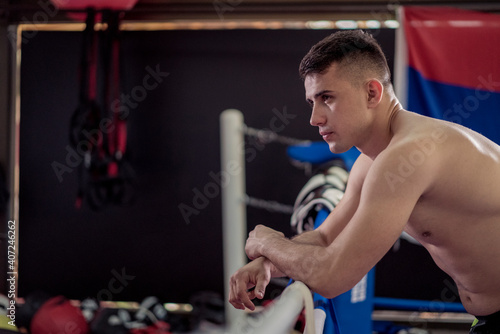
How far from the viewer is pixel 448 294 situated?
11.0 ft

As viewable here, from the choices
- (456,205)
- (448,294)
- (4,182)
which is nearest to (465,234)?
(456,205)

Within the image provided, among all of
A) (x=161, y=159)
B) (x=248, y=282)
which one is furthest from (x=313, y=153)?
(x=161, y=159)

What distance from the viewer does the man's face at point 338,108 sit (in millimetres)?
1171

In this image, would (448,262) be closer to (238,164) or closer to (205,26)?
(238,164)

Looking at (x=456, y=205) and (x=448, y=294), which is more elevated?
(x=456, y=205)

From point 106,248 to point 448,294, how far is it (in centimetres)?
215

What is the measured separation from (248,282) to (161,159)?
2.49m

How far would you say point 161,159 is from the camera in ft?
11.6

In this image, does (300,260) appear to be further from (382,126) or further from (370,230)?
(382,126)

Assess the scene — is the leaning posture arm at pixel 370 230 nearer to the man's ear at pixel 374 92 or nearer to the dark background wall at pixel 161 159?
the man's ear at pixel 374 92

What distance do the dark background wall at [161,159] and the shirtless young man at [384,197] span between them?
2206 millimetres

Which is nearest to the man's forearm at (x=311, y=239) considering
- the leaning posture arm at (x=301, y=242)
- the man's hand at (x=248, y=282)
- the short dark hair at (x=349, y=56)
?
the leaning posture arm at (x=301, y=242)

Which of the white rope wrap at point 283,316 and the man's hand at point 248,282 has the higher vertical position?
the white rope wrap at point 283,316

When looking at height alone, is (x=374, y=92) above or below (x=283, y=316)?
above
